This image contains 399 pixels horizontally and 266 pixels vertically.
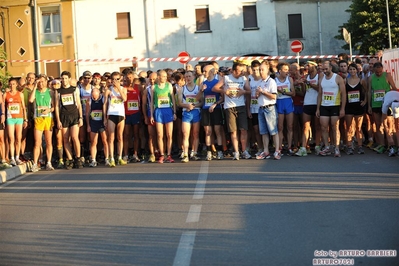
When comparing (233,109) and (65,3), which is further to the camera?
(65,3)

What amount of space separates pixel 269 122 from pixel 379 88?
2572 mm

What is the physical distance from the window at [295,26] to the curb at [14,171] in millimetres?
33371

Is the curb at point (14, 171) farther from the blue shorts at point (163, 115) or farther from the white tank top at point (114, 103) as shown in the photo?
the blue shorts at point (163, 115)

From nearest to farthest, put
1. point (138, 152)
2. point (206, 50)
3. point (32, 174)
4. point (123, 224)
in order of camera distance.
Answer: point (123, 224), point (32, 174), point (138, 152), point (206, 50)

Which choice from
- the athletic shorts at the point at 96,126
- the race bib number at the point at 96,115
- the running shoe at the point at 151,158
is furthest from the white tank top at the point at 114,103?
the running shoe at the point at 151,158

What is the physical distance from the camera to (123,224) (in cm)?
941

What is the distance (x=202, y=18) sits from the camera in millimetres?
47719

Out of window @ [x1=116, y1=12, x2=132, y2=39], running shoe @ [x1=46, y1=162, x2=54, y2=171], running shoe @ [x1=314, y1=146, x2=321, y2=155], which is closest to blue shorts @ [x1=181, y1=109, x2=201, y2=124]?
running shoe @ [x1=314, y1=146, x2=321, y2=155]

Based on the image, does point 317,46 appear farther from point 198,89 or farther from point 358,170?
point 358,170

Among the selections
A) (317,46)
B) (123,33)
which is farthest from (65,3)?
(317,46)

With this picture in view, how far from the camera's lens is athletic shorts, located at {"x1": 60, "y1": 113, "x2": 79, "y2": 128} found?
672 inches

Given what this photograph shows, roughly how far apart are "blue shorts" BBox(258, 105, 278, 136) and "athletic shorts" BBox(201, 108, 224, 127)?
978mm

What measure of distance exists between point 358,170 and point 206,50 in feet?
113

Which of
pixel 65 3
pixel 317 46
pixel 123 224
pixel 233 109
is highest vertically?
pixel 65 3
